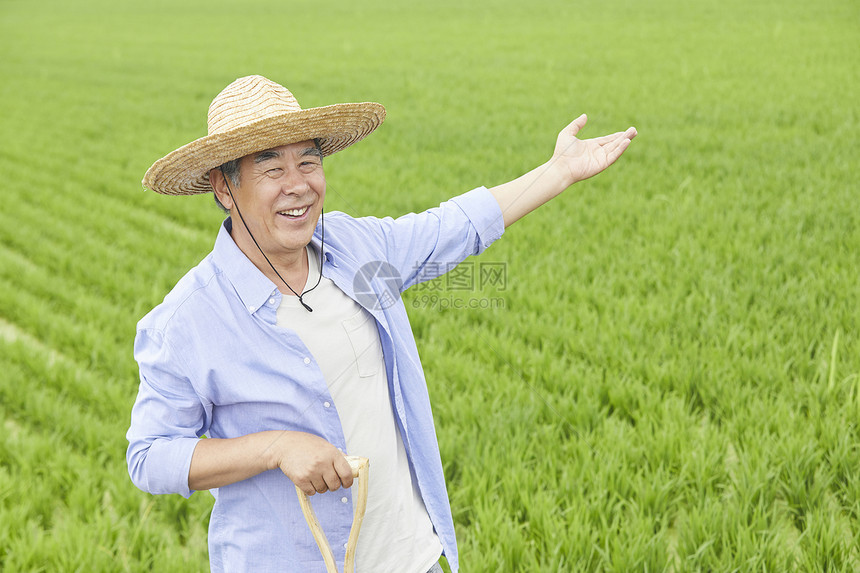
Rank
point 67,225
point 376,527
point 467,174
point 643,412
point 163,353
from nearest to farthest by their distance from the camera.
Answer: point 163,353 < point 376,527 < point 643,412 < point 67,225 < point 467,174

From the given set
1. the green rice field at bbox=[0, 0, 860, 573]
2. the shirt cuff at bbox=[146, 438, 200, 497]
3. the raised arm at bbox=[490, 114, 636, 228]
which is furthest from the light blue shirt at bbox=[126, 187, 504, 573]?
the green rice field at bbox=[0, 0, 860, 573]

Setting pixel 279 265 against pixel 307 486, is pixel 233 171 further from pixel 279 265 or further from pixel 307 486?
pixel 307 486

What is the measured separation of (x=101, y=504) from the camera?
2.57 m

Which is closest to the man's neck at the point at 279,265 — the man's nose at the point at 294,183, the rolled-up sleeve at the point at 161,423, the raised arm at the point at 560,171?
the man's nose at the point at 294,183

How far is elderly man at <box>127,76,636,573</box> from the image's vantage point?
115 centimetres

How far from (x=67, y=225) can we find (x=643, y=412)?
475 centimetres

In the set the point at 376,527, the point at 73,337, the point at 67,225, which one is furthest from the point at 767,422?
the point at 67,225

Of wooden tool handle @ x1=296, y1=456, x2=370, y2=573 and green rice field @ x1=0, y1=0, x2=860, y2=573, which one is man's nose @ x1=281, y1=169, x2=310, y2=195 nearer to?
wooden tool handle @ x1=296, y1=456, x2=370, y2=573

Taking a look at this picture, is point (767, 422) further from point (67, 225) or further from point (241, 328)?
point (67, 225)

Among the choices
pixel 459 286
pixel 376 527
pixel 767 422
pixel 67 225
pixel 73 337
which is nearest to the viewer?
pixel 376 527

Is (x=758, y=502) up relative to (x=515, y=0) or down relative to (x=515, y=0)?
down

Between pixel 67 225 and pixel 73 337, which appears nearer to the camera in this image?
pixel 73 337

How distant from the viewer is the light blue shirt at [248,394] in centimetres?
116

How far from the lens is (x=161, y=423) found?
1.16 meters
